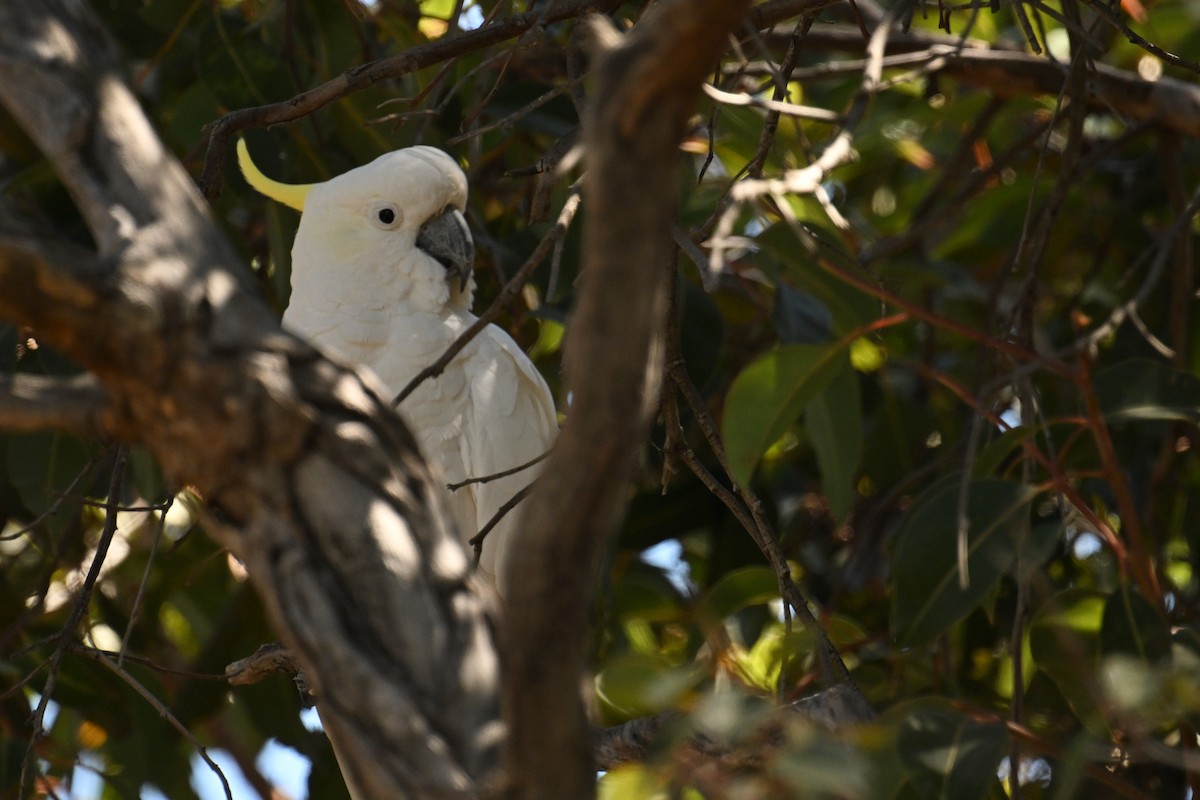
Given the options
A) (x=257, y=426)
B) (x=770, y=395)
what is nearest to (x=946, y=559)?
(x=770, y=395)

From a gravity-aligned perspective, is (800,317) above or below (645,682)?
above

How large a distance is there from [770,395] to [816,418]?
0.62 feet

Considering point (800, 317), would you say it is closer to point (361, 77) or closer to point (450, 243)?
point (450, 243)

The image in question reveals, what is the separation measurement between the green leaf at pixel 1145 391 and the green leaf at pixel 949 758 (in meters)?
0.51

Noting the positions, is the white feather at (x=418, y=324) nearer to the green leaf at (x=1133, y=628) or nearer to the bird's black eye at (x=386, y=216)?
the bird's black eye at (x=386, y=216)

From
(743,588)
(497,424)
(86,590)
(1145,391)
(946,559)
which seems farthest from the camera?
(497,424)

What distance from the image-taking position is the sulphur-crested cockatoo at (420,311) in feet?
6.11

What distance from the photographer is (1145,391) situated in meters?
1.57

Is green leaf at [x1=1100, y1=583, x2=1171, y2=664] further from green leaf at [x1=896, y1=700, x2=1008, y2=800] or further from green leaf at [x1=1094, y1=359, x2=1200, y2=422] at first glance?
green leaf at [x1=896, y1=700, x2=1008, y2=800]

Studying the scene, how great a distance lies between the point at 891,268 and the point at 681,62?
1637 mm

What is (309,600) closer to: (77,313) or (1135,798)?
(77,313)

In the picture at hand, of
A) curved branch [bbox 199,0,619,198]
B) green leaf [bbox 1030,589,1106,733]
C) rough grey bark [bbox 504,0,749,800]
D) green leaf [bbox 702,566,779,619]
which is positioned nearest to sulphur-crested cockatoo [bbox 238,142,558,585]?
green leaf [bbox 702,566,779,619]

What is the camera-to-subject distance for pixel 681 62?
1.90 feet

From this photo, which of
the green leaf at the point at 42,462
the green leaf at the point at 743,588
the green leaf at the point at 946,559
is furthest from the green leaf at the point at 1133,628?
the green leaf at the point at 42,462
